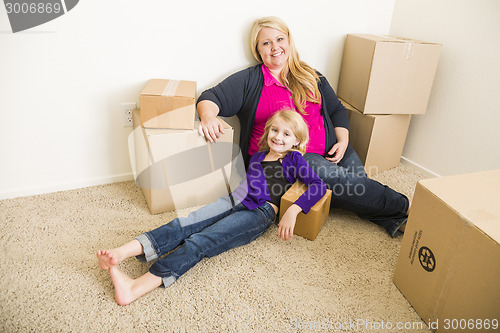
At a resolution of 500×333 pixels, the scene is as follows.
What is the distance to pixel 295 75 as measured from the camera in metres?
1.75

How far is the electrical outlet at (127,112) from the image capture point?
1.67m

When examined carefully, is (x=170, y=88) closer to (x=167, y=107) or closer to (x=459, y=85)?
(x=167, y=107)

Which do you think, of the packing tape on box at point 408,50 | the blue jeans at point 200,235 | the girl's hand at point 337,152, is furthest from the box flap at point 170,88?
the packing tape on box at point 408,50

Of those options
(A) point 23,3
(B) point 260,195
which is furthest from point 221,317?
(A) point 23,3

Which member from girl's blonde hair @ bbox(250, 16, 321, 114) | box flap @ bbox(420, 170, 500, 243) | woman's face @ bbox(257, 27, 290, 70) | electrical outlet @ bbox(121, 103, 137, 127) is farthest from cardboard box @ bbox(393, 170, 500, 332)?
electrical outlet @ bbox(121, 103, 137, 127)

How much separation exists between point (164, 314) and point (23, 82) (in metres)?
1.12

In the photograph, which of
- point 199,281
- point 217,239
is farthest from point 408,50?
point 199,281

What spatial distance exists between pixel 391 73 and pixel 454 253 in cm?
106

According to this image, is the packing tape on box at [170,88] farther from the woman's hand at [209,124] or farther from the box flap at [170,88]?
the woman's hand at [209,124]

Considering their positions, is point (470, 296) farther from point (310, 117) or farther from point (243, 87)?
point (243, 87)

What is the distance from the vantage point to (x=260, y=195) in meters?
1.44

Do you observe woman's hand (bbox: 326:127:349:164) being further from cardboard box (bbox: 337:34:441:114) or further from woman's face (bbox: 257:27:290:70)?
woman's face (bbox: 257:27:290:70)

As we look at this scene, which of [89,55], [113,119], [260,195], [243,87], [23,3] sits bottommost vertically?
[260,195]

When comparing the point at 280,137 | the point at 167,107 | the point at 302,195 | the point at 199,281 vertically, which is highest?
the point at 167,107
